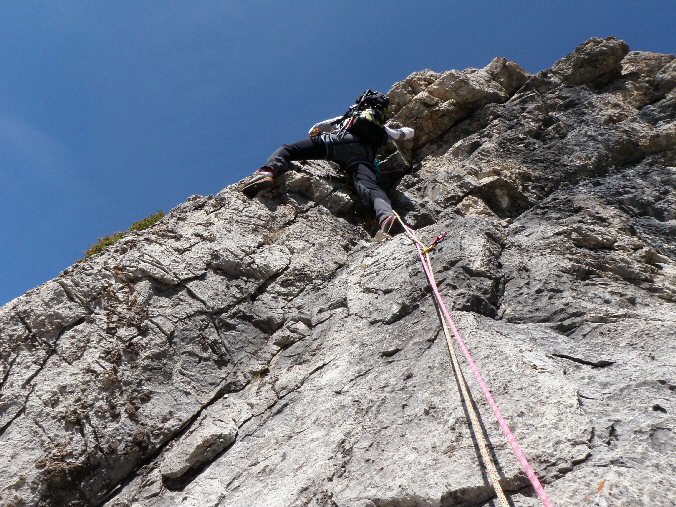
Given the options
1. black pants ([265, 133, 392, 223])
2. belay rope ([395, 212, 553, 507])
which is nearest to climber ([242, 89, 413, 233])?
black pants ([265, 133, 392, 223])

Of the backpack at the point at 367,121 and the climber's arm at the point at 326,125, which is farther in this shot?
the climber's arm at the point at 326,125

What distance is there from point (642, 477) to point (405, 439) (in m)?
1.64

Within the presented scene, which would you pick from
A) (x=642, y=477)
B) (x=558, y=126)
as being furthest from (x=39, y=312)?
(x=558, y=126)

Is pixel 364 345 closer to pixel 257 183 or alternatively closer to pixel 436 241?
pixel 436 241

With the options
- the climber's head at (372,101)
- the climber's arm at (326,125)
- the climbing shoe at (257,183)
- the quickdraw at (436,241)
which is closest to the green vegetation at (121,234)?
the climbing shoe at (257,183)

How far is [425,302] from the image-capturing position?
5668 millimetres

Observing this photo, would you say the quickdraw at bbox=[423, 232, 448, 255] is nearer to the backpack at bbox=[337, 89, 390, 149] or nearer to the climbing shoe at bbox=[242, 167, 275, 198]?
the climbing shoe at bbox=[242, 167, 275, 198]

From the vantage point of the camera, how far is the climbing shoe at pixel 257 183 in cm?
862

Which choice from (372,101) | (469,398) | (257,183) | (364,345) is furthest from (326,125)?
(469,398)

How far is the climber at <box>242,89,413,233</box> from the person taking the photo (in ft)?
28.8

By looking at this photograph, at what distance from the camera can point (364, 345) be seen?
5.61 metres

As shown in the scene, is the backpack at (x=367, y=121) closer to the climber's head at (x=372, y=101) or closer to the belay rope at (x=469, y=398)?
the climber's head at (x=372, y=101)

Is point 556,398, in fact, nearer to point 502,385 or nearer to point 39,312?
point 502,385

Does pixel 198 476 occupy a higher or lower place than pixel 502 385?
higher
